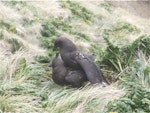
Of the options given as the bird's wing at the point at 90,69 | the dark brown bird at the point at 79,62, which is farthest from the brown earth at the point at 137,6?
the bird's wing at the point at 90,69

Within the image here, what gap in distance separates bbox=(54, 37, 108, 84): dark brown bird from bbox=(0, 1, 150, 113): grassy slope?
22 cm

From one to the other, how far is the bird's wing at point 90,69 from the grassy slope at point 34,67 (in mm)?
184

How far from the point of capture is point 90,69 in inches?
264

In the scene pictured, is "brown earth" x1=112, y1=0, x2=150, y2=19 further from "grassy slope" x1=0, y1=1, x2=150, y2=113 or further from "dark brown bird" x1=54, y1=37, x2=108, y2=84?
"dark brown bird" x1=54, y1=37, x2=108, y2=84

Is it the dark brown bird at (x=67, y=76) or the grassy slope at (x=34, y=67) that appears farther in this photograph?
the dark brown bird at (x=67, y=76)

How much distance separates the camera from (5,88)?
237 inches

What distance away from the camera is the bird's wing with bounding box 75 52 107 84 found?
6.64m

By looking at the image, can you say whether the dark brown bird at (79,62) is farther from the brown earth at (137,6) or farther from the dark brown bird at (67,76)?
the brown earth at (137,6)

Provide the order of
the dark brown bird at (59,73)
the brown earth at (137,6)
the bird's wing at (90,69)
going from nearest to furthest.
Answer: the bird's wing at (90,69) → the dark brown bird at (59,73) → the brown earth at (137,6)

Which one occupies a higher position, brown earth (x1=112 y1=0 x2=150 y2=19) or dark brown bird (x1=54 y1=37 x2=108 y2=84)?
dark brown bird (x1=54 y1=37 x2=108 y2=84)

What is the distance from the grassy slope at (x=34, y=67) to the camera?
5797 millimetres

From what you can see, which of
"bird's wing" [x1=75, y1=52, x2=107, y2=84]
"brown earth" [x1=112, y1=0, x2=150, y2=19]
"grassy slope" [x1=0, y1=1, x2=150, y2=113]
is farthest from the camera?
"brown earth" [x1=112, y1=0, x2=150, y2=19]

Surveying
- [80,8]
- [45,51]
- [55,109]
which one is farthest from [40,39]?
[80,8]

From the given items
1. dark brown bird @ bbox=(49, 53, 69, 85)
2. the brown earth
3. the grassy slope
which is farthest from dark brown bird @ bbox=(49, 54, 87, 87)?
the brown earth
